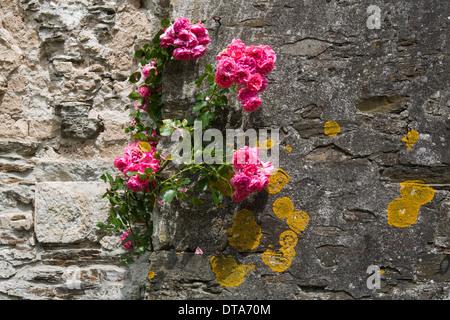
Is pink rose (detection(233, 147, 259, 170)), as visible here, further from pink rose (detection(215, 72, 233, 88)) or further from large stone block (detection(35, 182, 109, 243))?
large stone block (detection(35, 182, 109, 243))

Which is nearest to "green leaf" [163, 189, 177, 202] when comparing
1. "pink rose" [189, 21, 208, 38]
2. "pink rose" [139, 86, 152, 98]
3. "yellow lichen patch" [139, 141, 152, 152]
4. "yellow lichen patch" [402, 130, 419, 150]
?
"yellow lichen patch" [139, 141, 152, 152]

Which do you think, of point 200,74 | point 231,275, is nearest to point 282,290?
point 231,275

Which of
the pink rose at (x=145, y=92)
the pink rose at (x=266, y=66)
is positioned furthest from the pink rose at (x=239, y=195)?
the pink rose at (x=145, y=92)

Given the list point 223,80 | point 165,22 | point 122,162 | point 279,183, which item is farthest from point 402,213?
point 165,22

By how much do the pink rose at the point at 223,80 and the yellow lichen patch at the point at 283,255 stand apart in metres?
0.87

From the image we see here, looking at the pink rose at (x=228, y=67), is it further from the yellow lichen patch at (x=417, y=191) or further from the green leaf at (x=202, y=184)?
the yellow lichen patch at (x=417, y=191)

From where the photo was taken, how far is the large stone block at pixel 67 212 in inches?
101

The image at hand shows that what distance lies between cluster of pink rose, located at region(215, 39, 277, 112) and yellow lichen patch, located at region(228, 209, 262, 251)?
0.60 m

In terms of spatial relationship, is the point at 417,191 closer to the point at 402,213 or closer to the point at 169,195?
the point at 402,213

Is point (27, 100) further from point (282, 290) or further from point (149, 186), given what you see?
point (282, 290)

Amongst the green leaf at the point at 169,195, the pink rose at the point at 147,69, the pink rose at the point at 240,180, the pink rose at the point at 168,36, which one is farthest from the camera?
the pink rose at the point at 147,69

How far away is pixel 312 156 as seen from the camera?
7.26ft

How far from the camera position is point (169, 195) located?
7.05 ft

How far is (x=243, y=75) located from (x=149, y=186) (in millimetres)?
870
